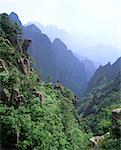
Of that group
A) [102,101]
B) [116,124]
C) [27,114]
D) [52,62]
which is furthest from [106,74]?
[27,114]

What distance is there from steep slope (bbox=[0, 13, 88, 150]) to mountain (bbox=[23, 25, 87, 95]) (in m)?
52.3

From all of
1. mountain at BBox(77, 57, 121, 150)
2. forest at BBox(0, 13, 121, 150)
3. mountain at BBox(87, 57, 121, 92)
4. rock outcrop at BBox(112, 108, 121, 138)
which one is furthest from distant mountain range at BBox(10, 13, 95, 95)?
rock outcrop at BBox(112, 108, 121, 138)

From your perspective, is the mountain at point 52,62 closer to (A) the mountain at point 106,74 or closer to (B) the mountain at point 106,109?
(A) the mountain at point 106,74

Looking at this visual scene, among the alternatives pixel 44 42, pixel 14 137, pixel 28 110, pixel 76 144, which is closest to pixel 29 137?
pixel 14 137

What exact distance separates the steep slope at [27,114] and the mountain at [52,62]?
52.3m

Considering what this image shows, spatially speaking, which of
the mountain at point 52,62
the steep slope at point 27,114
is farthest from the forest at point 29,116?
the mountain at point 52,62

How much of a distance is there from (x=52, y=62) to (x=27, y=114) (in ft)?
247

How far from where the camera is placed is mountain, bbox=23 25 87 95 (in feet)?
299

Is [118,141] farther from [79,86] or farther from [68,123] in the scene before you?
[79,86]

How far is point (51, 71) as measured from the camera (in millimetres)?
93062

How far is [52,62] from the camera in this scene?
313ft

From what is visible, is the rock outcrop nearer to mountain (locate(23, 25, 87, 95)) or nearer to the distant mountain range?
the distant mountain range

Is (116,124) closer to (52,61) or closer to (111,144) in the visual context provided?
(111,144)

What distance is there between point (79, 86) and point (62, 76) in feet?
26.3
